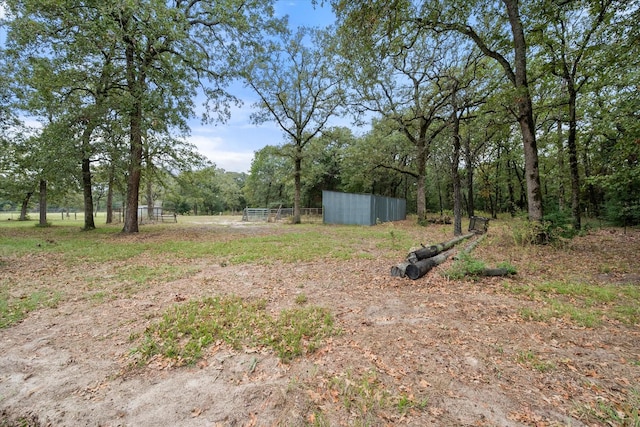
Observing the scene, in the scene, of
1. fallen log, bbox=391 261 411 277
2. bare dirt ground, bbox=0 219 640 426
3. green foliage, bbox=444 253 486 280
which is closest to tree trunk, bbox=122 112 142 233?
bare dirt ground, bbox=0 219 640 426

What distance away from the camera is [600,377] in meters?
2.29

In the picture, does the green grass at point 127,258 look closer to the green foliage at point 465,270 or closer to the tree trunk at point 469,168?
the green foliage at point 465,270

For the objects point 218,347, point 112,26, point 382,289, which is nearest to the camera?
point 218,347

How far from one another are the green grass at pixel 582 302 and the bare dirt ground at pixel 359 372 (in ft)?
0.45

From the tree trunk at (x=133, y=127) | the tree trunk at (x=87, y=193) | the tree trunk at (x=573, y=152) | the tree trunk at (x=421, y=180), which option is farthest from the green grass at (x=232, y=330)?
the tree trunk at (x=421, y=180)

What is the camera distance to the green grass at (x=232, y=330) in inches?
114

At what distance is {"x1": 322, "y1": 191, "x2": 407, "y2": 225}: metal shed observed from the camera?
61.9 feet

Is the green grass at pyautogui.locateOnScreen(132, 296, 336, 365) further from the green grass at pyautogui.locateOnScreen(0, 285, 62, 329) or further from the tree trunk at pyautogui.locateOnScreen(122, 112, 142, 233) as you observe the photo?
the tree trunk at pyautogui.locateOnScreen(122, 112, 142, 233)

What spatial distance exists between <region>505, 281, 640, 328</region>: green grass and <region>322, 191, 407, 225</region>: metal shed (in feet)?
47.0

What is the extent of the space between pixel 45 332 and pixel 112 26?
10150 millimetres

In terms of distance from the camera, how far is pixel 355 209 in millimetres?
19203

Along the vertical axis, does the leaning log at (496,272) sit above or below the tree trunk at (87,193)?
below

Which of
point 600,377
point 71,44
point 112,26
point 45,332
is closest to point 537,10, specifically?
point 600,377

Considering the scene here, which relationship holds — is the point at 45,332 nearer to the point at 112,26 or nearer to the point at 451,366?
the point at 451,366
